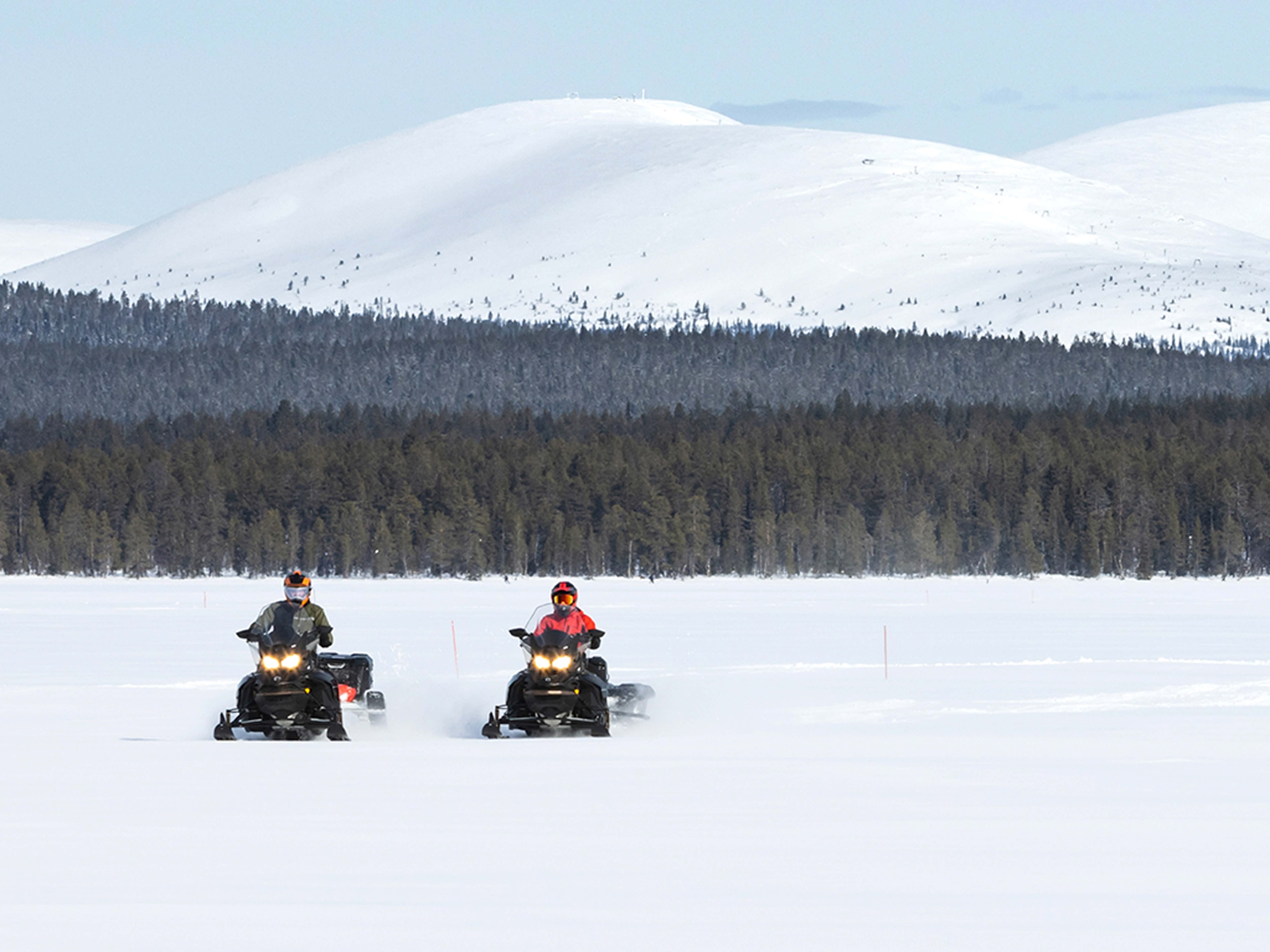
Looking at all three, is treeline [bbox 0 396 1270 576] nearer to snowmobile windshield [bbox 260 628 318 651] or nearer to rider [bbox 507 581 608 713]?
rider [bbox 507 581 608 713]

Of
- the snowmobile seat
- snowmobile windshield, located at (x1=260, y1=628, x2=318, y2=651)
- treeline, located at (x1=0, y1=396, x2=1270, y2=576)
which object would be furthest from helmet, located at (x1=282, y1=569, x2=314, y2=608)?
treeline, located at (x1=0, y1=396, x2=1270, y2=576)

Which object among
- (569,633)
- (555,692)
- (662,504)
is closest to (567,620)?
(569,633)

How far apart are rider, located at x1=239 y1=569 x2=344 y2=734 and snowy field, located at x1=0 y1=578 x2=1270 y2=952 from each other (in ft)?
1.74

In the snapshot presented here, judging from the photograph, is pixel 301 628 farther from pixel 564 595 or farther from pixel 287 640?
pixel 564 595

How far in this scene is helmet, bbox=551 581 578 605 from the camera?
20766 millimetres

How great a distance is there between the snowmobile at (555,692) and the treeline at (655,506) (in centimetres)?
9463

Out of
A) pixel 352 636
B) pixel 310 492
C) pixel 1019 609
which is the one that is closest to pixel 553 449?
pixel 310 492

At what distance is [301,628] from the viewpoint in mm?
20406

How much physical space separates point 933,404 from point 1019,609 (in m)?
100

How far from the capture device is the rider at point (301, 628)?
20.2m

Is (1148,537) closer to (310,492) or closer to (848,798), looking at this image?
(310,492)

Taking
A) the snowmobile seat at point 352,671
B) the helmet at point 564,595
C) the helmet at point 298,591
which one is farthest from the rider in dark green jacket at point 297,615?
the helmet at point 564,595

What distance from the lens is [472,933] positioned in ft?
34.3

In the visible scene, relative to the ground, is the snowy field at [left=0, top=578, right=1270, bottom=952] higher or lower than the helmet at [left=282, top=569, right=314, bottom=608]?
lower
